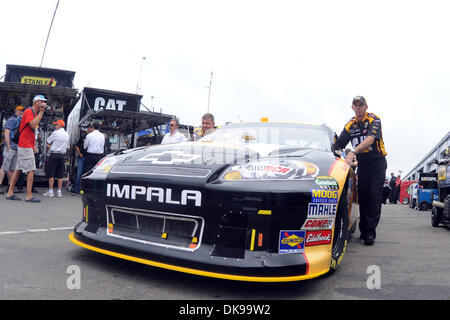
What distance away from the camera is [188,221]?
7.73 feet

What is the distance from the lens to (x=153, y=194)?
243 cm

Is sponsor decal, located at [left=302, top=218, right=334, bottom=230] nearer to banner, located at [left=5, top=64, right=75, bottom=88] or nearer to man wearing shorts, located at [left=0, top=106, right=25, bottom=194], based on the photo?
man wearing shorts, located at [left=0, top=106, right=25, bottom=194]

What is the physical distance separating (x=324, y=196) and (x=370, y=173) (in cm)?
204

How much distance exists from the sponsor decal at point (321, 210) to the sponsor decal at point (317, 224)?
2 centimetres

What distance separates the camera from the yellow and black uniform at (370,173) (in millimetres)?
4180

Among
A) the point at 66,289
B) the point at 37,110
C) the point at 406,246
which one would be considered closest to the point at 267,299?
the point at 66,289

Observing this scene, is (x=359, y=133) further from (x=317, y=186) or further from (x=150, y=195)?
(x=150, y=195)

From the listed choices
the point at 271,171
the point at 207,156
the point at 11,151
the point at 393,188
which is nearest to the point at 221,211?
the point at 271,171

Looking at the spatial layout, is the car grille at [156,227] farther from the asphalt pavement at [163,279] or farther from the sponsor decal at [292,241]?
the sponsor decal at [292,241]

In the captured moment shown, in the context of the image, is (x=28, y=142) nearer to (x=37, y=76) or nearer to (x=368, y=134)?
(x=368, y=134)

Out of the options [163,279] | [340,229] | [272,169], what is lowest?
[163,279]

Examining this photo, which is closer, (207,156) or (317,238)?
(317,238)
